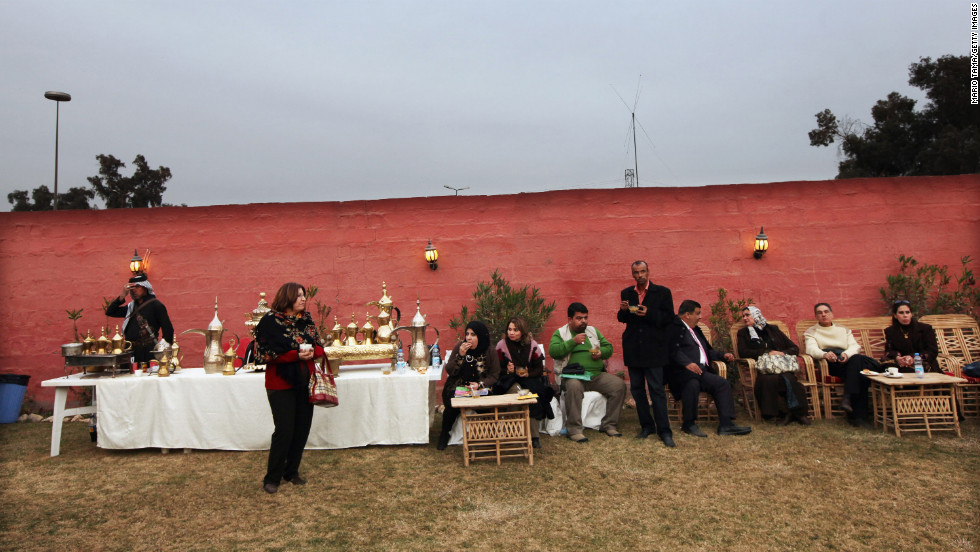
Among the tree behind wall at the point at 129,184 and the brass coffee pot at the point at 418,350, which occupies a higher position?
the tree behind wall at the point at 129,184

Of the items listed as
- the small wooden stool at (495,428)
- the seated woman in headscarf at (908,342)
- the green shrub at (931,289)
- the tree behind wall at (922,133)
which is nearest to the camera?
the small wooden stool at (495,428)

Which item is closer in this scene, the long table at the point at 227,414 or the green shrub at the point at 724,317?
the long table at the point at 227,414

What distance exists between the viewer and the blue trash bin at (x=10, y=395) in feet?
21.5

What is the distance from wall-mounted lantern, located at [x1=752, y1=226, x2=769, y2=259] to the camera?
22.6 ft

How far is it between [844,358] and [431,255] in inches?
163

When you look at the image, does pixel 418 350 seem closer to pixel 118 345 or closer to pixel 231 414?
pixel 231 414

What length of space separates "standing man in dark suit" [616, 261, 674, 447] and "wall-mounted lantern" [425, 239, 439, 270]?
236cm

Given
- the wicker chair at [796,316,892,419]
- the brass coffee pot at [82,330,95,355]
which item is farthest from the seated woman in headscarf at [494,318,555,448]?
the brass coffee pot at [82,330,95,355]

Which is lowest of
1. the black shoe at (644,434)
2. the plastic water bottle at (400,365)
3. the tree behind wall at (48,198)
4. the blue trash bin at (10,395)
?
the black shoe at (644,434)

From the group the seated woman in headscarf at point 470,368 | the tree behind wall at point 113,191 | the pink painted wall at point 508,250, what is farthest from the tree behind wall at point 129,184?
the seated woman in headscarf at point 470,368

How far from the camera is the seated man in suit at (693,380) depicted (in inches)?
212

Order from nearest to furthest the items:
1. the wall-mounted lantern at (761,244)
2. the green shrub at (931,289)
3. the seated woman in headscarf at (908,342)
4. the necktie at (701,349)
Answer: the seated woman in headscarf at (908,342), the necktie at (701,349), the green shrub at (931,289), the wall-mounted lantern at (761,244)

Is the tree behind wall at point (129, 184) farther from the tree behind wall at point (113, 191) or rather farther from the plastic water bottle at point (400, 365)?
the plastic water bottle at point (400, 365)

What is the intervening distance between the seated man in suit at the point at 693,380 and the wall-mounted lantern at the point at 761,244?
5.29 feet
